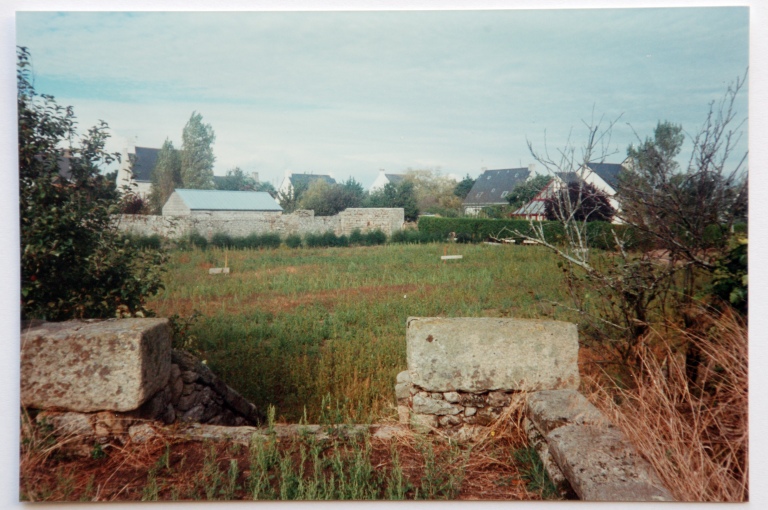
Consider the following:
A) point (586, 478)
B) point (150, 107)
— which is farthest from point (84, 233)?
point (586, 478)

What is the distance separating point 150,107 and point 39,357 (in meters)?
1.67

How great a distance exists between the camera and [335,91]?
3537 mm

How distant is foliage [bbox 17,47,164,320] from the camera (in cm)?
313

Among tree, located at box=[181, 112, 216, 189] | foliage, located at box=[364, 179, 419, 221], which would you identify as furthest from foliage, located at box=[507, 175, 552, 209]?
tree, located at box=[181, 112, 216, 189]

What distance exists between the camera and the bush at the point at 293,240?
4184 millimetres

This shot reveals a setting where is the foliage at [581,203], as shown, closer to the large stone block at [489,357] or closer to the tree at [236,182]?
the large stone block at [489,357]

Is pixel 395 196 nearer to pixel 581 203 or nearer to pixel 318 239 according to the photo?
pixel 318 239

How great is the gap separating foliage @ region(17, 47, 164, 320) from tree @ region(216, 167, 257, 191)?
2.31ft

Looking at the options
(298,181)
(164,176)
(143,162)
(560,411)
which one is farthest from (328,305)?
(560,411)

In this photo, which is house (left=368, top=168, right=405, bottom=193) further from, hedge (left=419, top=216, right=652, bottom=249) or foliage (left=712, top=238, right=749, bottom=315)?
foliage (left=712, top=238, right=749, bottom=315)

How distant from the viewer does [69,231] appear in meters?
3.33

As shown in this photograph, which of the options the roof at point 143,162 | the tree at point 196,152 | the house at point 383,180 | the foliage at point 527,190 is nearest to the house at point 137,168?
the roof at point 143,162

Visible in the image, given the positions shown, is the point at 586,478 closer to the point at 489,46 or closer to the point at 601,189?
the point at 601,189

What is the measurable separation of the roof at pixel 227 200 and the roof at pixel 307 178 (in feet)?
0.94
